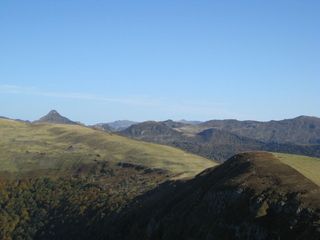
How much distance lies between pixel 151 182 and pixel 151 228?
89.8 m

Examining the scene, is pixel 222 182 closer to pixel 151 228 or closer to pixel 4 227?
pixel 151 228

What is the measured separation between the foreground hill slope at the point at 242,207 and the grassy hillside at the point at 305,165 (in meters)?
2.87

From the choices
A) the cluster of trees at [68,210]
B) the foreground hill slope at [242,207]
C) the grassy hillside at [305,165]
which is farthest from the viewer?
the cluster of trees at [68,210]

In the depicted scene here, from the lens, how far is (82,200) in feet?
556

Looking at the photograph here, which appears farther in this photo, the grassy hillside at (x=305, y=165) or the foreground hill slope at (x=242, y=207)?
the grassy hillside at (x=305, y=165)

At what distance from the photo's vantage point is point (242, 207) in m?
65.8

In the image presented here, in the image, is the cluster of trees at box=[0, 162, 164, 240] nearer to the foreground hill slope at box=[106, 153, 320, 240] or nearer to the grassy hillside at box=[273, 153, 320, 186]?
the foreground hill slope at box=[106, 153, 320, 240]

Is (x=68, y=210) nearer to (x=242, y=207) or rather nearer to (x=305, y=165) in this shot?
(x=305, y=165)

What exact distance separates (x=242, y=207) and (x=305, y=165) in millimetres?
22483

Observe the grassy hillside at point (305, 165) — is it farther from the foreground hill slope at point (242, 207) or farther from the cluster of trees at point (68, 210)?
the cluster of trees at point (68, 210)

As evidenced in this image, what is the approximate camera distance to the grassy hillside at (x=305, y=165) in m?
73.7

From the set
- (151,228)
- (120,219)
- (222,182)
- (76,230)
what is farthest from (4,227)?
(222,182)

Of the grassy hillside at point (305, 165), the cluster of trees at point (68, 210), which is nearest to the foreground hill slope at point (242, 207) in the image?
the grassy hillside at point (305, 165)

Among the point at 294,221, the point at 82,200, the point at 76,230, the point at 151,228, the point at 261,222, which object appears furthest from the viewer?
the point at 82,200
